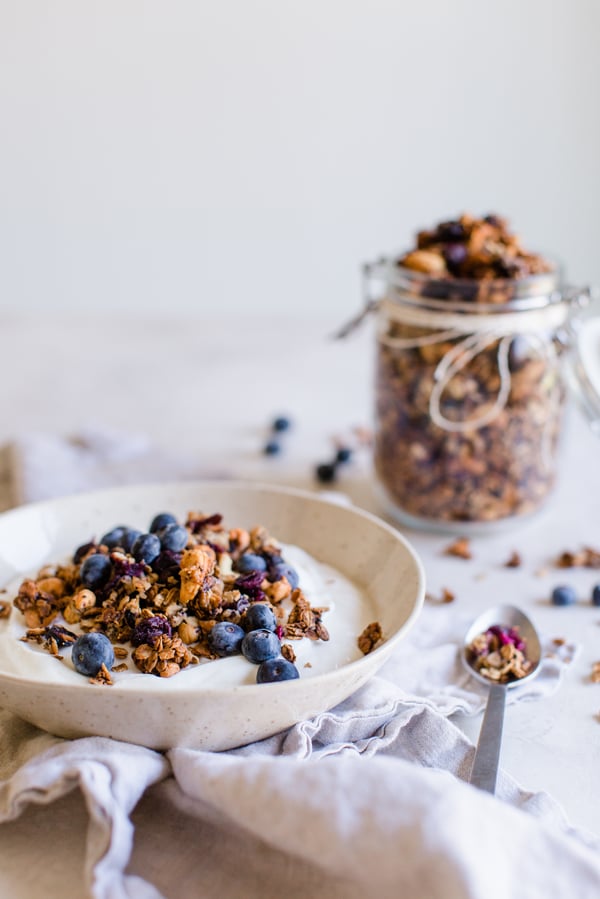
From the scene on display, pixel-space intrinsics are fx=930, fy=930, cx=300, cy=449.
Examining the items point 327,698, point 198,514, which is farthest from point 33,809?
point 198,514

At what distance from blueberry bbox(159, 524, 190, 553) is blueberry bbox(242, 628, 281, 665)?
0.15 meters

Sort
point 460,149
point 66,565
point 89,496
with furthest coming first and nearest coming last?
point 460,149, point 89,496, point 66,565

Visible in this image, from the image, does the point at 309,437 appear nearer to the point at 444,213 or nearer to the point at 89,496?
the point at 89,496

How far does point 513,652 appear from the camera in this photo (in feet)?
3.12

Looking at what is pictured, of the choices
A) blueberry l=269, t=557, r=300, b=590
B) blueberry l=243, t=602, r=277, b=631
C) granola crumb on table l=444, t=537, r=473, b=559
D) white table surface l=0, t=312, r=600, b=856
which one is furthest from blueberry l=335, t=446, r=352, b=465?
blueberry l=243, t=602, r=277, b=631

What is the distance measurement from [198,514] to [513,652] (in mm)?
359

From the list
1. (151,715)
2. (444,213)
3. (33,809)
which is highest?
(444,213)

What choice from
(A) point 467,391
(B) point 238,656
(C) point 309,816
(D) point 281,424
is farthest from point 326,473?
(C) point 309,816

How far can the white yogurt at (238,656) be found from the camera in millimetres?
754

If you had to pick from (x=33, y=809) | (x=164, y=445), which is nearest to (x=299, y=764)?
(x=33, y=809)

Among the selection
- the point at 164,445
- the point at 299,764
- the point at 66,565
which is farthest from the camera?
the point at 164,445

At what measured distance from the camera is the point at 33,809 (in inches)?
29.3

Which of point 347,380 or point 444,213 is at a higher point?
point 444,213

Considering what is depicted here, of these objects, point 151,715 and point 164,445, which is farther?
point 164,445
